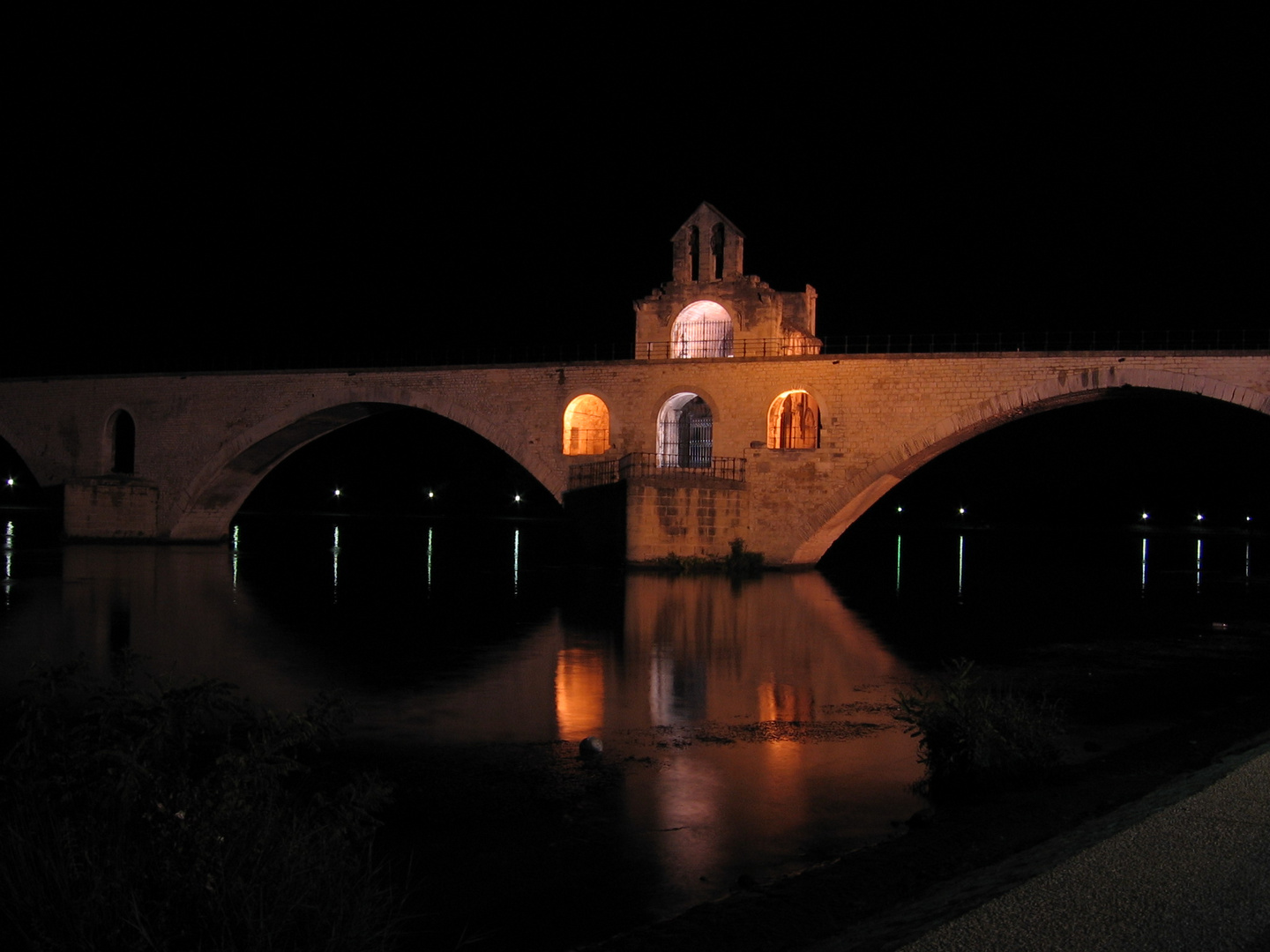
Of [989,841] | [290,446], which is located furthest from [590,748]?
[290,446]

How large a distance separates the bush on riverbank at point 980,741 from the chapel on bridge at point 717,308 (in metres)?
21.0

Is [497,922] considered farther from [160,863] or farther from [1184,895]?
[1184,895]

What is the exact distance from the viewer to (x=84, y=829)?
4547 millimetres

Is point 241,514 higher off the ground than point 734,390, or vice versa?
point 734,390

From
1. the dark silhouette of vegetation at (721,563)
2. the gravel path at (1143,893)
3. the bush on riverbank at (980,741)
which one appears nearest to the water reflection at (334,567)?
the dark silhouette of vegetation at (721,563)

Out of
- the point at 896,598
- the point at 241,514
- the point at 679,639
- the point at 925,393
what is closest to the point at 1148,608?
the point at 896,598

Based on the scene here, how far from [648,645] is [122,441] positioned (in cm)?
3892

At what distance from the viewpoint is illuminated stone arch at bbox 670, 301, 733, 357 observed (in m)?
30.2

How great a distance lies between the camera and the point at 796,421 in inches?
1158

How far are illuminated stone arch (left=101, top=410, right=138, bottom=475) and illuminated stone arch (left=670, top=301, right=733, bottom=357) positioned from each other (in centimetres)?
1793

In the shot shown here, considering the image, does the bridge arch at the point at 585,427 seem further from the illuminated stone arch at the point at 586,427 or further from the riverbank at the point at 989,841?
the riverbank at the point at 989,841

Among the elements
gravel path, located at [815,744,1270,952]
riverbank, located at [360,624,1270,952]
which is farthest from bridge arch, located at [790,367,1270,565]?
gravel path, located at [815,744,1270,952]

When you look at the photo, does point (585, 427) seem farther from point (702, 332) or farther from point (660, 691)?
point (660, 691)

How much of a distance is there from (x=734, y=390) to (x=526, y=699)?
17018mm
